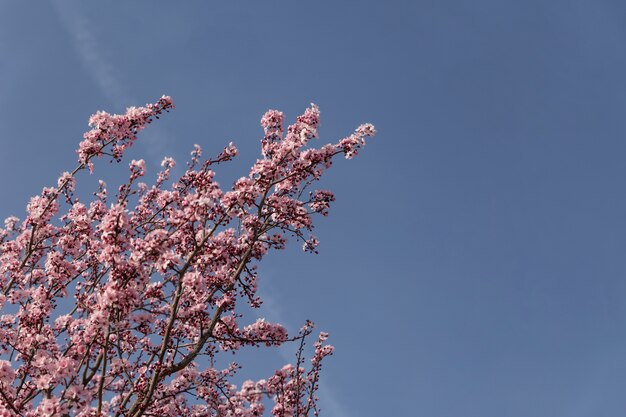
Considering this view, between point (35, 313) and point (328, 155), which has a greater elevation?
point (328, 155)

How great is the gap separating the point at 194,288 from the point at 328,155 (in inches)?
149

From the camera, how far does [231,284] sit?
37.1 ft

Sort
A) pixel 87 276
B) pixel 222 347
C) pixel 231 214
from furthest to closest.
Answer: pixel 87 276 → pixel 222 347 → pixel 231 214

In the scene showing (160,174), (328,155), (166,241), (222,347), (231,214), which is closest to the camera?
(166,241)

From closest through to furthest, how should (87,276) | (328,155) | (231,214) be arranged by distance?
1. (231,214)
2. (328,155)
3. (87,276)

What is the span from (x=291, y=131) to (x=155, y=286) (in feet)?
13.4

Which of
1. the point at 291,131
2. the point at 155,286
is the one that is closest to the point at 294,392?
the point at 155,286

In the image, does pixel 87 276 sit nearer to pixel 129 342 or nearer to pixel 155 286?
pixel 129 342

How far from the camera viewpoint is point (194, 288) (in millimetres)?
10508

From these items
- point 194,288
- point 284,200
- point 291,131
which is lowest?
point 194,288

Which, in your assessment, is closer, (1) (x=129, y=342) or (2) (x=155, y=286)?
(2) (x=155, y=286)

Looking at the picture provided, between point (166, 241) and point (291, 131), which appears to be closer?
point (166, 241)

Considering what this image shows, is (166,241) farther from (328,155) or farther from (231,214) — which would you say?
(328,155)

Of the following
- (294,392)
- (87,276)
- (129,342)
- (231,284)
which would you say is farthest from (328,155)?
(294,392)
